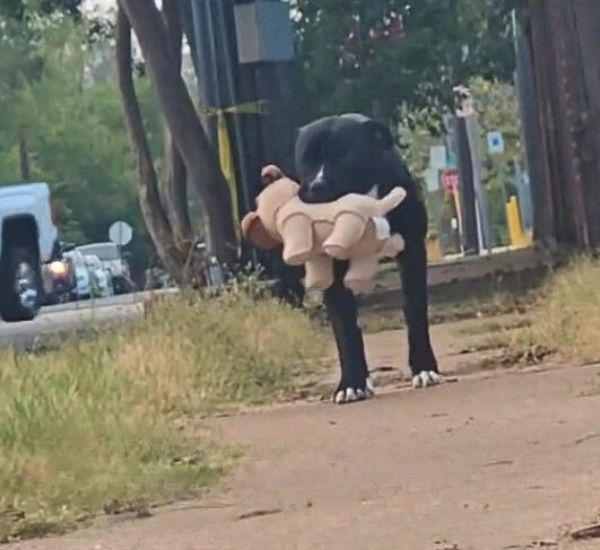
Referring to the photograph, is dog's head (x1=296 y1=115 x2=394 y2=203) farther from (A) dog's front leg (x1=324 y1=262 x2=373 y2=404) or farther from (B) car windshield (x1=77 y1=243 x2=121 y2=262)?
(B) car windshield (x1=77 y1=243 x2=121 y2=262)

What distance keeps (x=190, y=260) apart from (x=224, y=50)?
2.39 meters

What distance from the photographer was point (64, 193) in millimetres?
68250

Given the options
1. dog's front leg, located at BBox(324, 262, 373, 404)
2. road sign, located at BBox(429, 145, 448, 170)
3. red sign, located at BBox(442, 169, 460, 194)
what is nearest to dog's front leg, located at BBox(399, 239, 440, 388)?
dog's front leg, located at BBox(324, 262, 373, 404)

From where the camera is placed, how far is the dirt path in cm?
707

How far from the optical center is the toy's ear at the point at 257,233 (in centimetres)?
1223

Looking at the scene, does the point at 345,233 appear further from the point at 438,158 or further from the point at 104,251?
the point at 438,158

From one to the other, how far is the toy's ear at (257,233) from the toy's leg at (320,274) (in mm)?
329

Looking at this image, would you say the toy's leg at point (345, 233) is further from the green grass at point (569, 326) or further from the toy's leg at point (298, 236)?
the green grass at point (569, 326)

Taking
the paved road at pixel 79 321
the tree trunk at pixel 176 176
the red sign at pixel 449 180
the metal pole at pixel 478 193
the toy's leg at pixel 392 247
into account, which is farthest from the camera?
the red sign at pixel 449 180

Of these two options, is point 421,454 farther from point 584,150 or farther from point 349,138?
point 584,150

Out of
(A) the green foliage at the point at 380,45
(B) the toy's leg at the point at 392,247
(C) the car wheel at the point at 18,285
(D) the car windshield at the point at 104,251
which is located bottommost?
(D) the car windshield at the point at 104,251

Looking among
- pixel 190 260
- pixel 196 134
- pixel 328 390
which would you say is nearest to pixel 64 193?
pixel 196 134

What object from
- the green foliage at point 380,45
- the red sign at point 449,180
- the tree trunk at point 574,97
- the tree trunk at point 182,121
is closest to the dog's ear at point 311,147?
the tree trunk at point 574,97

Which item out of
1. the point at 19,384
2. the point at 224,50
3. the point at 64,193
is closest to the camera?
the point at 19,384
